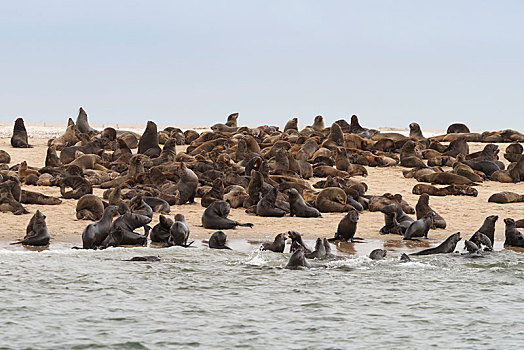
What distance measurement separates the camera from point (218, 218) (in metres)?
13.6

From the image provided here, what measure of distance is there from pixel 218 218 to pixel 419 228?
3.33 meters

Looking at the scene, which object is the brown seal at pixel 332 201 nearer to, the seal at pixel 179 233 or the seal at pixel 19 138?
the seal at pixel 179 233

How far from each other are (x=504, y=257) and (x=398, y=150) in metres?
13.5

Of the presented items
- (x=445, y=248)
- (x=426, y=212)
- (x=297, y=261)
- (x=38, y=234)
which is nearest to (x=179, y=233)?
(x=38, y=234)

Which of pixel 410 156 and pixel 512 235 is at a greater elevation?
pixel 410 156

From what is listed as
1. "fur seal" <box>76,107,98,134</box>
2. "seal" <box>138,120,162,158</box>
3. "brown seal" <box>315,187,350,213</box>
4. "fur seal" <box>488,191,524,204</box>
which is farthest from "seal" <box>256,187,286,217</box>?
"fur seal" <box>76,107,98,134</box>

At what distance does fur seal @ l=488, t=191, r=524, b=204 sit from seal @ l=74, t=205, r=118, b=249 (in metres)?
8.56

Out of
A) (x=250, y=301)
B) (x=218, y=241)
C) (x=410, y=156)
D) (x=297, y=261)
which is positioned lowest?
(x=250, y=301)

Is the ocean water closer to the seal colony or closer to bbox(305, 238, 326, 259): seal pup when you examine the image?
bbox(305, 238, 326, 259): seal pup

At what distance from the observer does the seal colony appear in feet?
41.9

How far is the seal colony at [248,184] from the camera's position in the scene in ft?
41.9

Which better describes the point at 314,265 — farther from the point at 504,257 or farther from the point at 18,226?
the point at 18,226

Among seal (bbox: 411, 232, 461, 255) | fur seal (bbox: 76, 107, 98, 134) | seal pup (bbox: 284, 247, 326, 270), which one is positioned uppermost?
fur seal (bbox: 76, 107, 98, 134)

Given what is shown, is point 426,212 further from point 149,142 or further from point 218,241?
point 149,142
